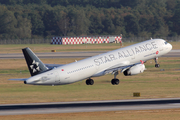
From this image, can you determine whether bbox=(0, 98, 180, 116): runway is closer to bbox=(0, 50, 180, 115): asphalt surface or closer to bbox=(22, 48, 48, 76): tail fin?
bbox=(0, 50, 180, 115): asphalt surface

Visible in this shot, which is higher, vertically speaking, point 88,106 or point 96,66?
point 96,66

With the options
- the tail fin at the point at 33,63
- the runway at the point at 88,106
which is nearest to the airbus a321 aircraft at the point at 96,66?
the tail fin at the point at 33,63

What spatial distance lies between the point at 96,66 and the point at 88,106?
1356 centimetres

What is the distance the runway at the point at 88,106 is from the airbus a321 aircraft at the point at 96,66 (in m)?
6.43

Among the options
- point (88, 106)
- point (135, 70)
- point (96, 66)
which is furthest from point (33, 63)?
point (135, 70)

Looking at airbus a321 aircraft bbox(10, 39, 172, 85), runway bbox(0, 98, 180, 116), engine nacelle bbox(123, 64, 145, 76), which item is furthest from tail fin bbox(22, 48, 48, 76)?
engine nacelle bbox(123, 64, 145, 76)

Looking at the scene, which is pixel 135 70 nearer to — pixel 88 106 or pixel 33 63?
pixel 88 106

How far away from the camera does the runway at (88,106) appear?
1607 inches

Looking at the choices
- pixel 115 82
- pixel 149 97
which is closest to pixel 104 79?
pixel 115 82

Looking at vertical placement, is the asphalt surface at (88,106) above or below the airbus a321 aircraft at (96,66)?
below

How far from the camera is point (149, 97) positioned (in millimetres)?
49594

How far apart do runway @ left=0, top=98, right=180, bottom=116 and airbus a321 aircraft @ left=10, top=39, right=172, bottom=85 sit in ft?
21.1

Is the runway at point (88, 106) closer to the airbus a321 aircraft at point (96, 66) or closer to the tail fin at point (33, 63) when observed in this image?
the tail fin at point (33, 63)

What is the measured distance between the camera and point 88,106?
43281mm
